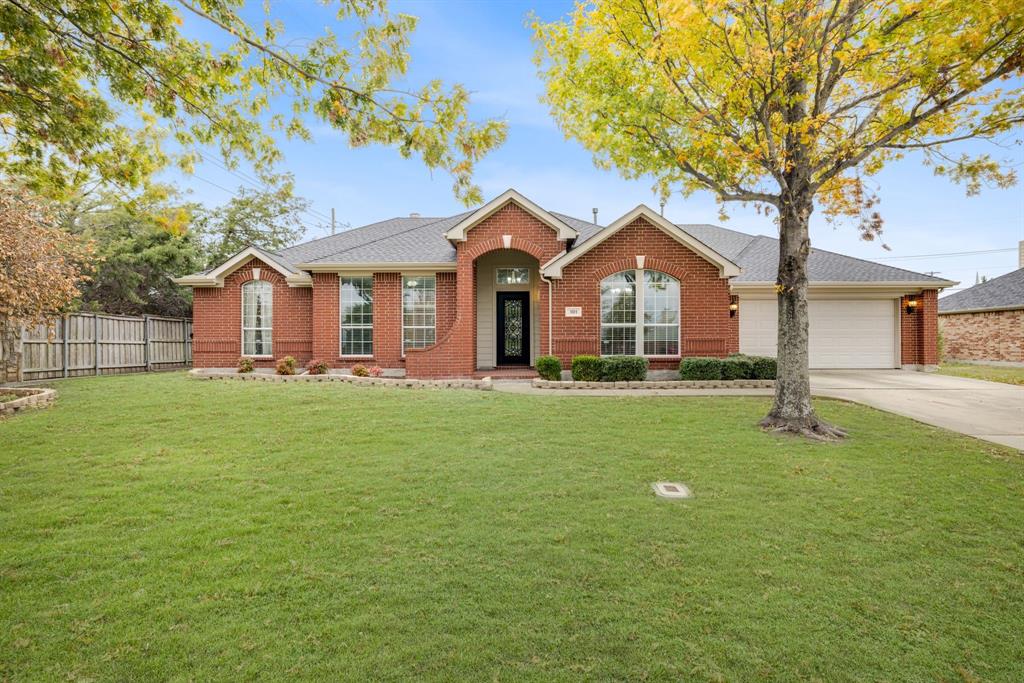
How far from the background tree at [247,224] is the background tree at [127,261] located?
238 cm

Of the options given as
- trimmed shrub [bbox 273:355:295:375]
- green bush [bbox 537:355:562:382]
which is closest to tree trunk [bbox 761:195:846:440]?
green bush [bbox 537:355:562:382]

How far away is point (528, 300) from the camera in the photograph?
16844mm

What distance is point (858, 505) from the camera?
16.2 feet

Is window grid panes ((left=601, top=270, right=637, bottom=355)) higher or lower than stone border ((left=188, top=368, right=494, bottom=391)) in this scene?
higher

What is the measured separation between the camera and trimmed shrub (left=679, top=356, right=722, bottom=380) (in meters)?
13.1

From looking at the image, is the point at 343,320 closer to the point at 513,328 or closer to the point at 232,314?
the point at 232,314

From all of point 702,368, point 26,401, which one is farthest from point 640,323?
point 26,401

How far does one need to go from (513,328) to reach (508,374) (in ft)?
8.08

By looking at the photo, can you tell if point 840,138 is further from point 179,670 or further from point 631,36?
point 179,670

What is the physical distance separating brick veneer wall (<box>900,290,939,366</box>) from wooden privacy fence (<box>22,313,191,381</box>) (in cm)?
2598

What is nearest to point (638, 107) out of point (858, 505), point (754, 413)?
point (754, 413)

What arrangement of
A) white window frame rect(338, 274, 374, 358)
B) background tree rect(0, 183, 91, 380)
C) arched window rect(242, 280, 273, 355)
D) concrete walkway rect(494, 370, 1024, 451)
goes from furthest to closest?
arched window rect(242, 280, 273, 355)
white window frame rect(338, 274, 374, 358)
background tree rect(0, 183, 91, 380)
concrete walkway rect(494, 370, 1024, 451)

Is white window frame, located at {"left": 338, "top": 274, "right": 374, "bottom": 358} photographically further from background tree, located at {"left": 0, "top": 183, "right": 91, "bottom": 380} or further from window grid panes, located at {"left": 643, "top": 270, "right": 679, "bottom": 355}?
window grid panes, located at {"left": 643, "top": 270, "right": 679, "bottom": 355}

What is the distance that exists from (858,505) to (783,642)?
2.87 meters
